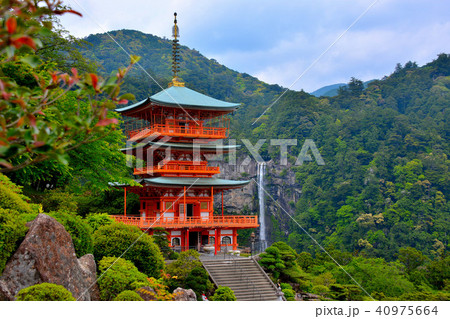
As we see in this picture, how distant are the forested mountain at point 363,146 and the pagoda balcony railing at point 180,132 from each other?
23.0m

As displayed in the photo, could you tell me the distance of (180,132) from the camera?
21.5m

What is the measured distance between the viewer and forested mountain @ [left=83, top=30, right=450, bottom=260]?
46.5 meters

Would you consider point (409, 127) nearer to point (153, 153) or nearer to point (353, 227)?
point (353, 227)

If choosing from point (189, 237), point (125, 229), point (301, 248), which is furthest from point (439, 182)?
point (125, 229)

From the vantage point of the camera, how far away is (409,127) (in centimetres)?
5616

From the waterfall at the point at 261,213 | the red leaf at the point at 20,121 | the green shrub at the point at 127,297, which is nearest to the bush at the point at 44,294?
the green shrub at the point at 127,297

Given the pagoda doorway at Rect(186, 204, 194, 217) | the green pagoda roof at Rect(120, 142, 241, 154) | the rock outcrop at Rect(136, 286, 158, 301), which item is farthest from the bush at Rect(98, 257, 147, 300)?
the pagoda doorway at Rect(186, 204, 194, 217)

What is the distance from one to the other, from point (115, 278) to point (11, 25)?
841cm

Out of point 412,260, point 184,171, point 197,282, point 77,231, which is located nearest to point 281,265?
point 197,282

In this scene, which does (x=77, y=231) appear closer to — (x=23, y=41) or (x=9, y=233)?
(x=9, y=233)

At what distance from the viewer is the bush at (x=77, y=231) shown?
32.8ft

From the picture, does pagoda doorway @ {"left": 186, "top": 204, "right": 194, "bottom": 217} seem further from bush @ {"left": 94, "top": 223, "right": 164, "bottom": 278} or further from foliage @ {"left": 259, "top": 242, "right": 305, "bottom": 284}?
bush @ {"left": 94, "top": 223, "right": 164, "bottom": 278}

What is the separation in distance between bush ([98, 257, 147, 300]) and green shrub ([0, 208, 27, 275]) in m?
2.30

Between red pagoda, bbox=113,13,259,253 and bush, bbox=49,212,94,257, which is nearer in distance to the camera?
bush, bbox=49,212,94,257
